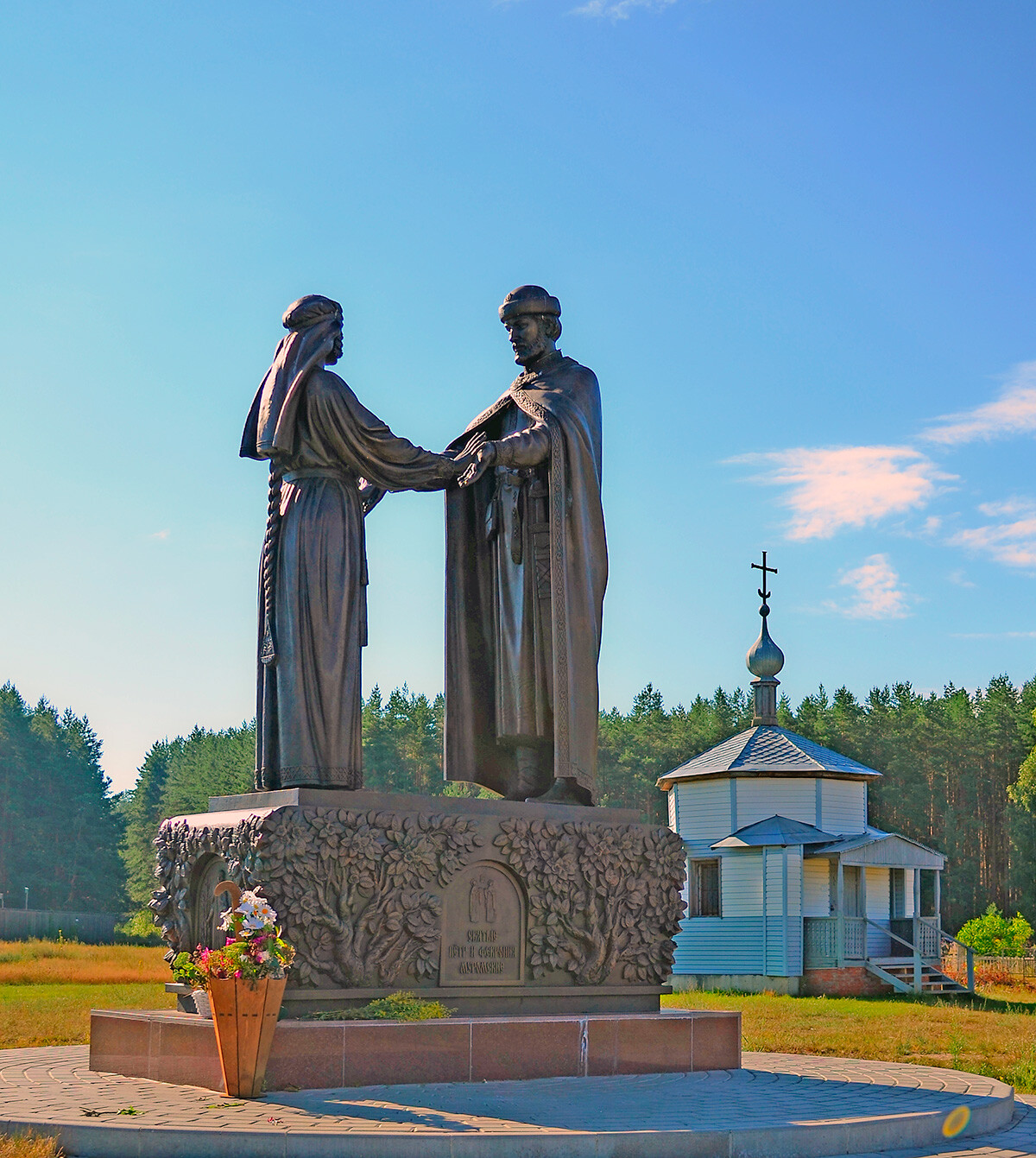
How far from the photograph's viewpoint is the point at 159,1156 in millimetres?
6039

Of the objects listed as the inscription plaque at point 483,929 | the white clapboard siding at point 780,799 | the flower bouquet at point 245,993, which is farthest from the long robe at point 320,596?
the white clapboard siding at point 780,799

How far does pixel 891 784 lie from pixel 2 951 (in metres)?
37.8

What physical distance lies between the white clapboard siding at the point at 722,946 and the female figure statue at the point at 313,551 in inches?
893

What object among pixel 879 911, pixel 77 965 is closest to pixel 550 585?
pixel 77 965

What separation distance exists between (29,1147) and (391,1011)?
249 centimetres

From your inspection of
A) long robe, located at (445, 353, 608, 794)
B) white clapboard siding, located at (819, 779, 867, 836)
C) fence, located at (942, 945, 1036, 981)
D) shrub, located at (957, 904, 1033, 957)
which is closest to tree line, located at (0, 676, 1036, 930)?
shrub, located at (957, 904, 1033, 957)

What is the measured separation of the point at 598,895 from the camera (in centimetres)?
914

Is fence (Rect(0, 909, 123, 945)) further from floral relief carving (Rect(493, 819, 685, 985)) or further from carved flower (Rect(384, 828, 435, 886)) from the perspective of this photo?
carved flower (Rect(384, 828, 435, 886))

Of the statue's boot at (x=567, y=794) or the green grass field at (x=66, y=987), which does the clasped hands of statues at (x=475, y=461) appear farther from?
the green grass field at (x=66, y=987)

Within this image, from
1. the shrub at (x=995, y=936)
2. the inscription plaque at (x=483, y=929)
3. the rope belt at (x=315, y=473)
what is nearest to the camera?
the inscription plaque at (x=483, y=929)

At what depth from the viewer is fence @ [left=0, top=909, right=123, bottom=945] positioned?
4712 centimetres

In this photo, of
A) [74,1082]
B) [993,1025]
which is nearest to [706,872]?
[993,1025]

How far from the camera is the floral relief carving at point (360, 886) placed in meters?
7.91

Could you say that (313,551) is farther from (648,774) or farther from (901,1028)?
(648,774)
